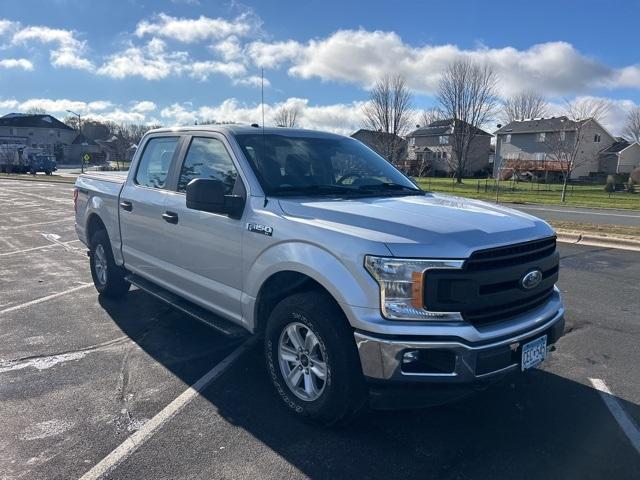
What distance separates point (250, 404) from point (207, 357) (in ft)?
3.35

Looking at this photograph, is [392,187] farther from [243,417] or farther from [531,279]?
[243,417]

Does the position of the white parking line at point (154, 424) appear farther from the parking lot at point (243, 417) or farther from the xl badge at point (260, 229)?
the xl badge at point (260, 229)

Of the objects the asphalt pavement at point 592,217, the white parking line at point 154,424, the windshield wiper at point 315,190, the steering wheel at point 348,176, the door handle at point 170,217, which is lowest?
the asphalt pavement at point 592,217

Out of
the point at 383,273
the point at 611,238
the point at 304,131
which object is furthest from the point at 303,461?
the point at 611,238

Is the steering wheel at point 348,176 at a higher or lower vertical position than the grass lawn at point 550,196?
higher

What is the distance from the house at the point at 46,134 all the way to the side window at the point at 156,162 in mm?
94958

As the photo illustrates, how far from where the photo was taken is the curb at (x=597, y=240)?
10.9 meters

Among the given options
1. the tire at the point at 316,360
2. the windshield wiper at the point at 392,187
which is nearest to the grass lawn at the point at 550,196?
the windshield wiper at the point at 392,187

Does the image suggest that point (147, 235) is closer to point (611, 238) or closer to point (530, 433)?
point (530, 433)

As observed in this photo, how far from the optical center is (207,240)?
420cm

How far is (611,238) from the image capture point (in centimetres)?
1138

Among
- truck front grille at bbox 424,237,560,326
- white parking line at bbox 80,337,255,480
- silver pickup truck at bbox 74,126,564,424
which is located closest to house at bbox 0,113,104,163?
silver pickup truck at bbox 74,126,564,424

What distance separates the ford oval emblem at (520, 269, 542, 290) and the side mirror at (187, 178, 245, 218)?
197 centimetres

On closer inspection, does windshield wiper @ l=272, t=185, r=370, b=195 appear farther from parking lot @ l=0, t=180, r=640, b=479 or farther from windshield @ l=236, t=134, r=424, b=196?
parking lot @ l=0, t=180, r=640, b=479
